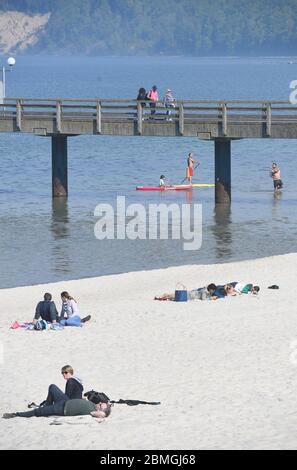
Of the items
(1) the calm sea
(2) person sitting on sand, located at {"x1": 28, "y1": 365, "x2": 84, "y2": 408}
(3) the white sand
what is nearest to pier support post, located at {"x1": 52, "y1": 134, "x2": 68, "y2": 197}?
(1) the calm sea

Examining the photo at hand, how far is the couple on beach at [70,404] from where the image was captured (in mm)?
19203

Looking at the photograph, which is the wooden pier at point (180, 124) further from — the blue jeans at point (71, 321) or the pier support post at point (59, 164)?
the blue jeans at point (71, 321)

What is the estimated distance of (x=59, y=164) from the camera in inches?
1823

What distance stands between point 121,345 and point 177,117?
19.9m

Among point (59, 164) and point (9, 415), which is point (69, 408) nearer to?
point (9, 415)

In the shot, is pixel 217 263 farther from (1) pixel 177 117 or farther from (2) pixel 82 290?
(1) pixel 177 117

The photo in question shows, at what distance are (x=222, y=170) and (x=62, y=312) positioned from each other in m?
19.9

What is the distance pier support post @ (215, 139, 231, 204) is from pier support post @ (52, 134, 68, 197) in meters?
5.07

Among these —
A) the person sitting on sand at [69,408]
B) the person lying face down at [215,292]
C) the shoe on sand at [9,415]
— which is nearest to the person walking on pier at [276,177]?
the person lying face down at [215,292]

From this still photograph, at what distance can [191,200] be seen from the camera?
46.7 metres

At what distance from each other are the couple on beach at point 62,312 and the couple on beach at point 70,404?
17.4 feet

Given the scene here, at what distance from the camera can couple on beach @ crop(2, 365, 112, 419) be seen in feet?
63.0

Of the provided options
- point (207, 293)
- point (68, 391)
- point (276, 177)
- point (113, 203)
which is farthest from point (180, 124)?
point (68, 391)
